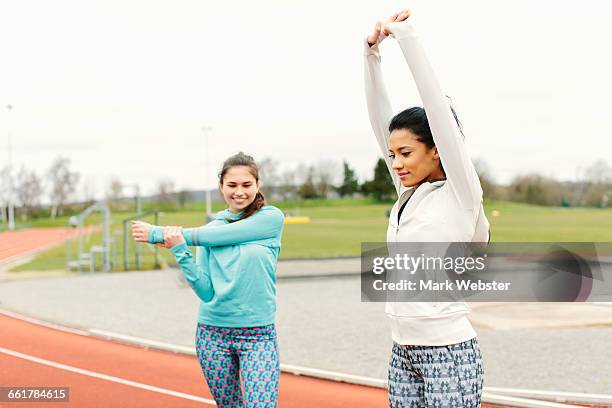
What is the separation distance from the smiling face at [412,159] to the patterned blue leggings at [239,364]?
1263 millimetres

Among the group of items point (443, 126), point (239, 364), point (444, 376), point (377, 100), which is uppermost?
point (377, 100)

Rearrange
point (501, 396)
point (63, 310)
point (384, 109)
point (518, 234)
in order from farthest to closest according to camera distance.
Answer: point (518, 234) < point (63, 310) < point (501, 396) < point (384, 109)

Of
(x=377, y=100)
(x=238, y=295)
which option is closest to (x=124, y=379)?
(x=238, y=295)

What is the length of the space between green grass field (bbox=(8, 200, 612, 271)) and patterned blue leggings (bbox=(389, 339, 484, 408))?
10.3 meters

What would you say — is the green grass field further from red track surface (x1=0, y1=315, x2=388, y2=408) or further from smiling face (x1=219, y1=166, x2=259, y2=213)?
smiling face (x1=219, y1=166, x2=259, y2=213)

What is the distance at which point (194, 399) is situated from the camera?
5.83 m

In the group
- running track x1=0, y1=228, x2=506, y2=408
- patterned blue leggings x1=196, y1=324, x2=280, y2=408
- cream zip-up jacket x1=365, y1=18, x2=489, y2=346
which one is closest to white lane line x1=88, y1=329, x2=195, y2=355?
running track x1=0, y1=228, x2=506, y2=408

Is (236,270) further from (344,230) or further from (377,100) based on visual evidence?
(344,230)

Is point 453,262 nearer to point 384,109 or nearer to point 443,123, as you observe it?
point 443,123

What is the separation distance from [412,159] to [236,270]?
123 cm

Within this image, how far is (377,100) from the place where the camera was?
2.61 meters

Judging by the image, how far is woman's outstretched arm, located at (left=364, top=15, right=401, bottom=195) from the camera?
2.54 metres

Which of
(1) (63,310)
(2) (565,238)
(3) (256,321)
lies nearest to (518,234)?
(2) (565,238)

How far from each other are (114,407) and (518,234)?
3717 centimetres
